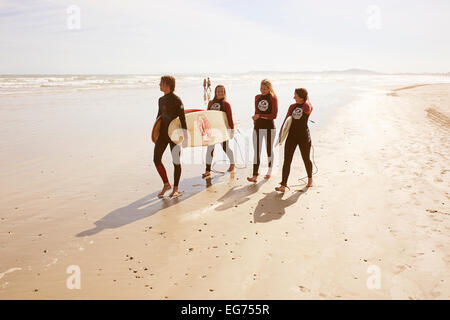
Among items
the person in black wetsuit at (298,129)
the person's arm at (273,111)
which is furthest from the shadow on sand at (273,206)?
the person's arm at (273,111)

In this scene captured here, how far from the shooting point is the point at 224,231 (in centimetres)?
458

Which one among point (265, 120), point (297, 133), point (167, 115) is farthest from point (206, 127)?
point (297, 133)

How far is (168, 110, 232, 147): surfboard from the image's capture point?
22.1 feet

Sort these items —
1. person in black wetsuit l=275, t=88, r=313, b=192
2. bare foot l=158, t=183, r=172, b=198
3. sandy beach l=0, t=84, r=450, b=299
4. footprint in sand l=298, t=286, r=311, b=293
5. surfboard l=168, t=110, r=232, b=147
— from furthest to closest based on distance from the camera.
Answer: surfboard l=168, t=110, r=232, b=147 < person in black wetsuit l=275, t=88, r=313, b=192 < bare foot l=158, t=183, r=172, b=198 < sandy beach l=0, t=84, r=450, b=299 < footprint in sand l=298, t=286, r=311, b=293

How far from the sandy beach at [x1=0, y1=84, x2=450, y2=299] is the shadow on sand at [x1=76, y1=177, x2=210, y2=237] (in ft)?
0.10

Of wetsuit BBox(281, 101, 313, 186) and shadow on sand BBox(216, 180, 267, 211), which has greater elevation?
wetsuit BBox(281, 101, 313, 186)

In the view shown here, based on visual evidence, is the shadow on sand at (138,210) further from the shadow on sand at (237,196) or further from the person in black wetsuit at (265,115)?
the person in black wetsuit at (265,115)

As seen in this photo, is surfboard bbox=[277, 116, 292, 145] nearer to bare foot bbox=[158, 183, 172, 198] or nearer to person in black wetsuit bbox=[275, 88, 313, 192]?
person in black wetsuit bbox=[275, 88, 313, 192]

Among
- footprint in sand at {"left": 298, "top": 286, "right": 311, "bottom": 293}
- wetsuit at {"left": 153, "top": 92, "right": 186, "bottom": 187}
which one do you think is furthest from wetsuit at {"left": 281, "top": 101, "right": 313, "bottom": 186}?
footprint in sand at {"left": 298, "top": 286, "right": 311, "bottom": 293}

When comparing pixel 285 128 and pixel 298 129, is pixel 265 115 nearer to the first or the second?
pixel 285 128
